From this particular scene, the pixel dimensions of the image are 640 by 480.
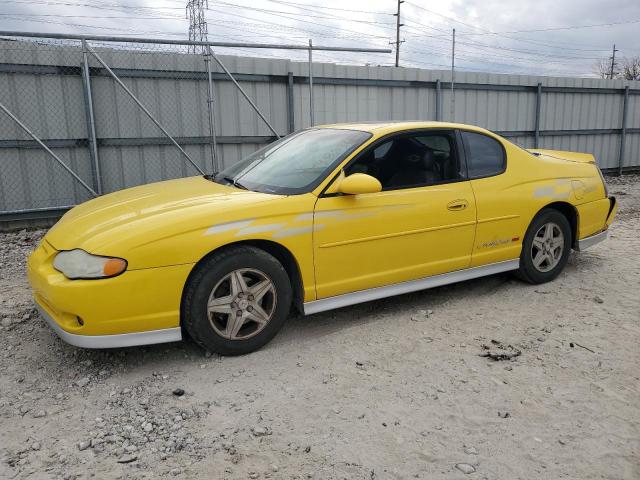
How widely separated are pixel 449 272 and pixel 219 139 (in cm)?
560

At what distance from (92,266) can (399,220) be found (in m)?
2.17

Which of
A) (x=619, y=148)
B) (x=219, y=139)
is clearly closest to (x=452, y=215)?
(x=219, y=139)

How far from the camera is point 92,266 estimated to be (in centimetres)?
317

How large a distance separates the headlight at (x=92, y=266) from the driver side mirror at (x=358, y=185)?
1.53 metres

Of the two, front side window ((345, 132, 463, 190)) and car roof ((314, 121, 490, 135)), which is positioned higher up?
car roof ((314, 121, 490, 135))

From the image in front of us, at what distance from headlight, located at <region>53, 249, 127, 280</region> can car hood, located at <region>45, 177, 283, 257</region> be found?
0.04 m

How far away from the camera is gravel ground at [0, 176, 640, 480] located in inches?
99.7

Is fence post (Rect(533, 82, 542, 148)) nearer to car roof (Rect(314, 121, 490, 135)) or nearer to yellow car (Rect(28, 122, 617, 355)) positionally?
yellow car (Rect(28, 122, 617, 355))

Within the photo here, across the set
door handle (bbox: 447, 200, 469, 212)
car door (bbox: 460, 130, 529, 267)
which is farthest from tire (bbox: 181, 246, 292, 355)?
car door (bbox: 460, 130, 529, 267)

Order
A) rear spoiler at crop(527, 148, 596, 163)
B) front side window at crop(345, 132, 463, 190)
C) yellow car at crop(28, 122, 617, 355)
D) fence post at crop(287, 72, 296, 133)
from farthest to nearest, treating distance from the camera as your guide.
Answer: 1. fence post at crop(287, 72, 296, 133)
2. rear spoiler at crop(527, 148, 596, 163)
3. front side window at crop(345, 132, 463, 190)
4. yellow car at crop(28, 122, 617, 355)

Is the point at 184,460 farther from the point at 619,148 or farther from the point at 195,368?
the point at 619,148

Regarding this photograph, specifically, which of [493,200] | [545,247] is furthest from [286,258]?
[545,247]

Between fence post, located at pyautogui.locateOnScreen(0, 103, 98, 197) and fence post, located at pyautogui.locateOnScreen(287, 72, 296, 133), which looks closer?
fence post, located at pyautogui.locateOnScreen(0, 103, 98, 197)

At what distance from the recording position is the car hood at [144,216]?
3.25 m
